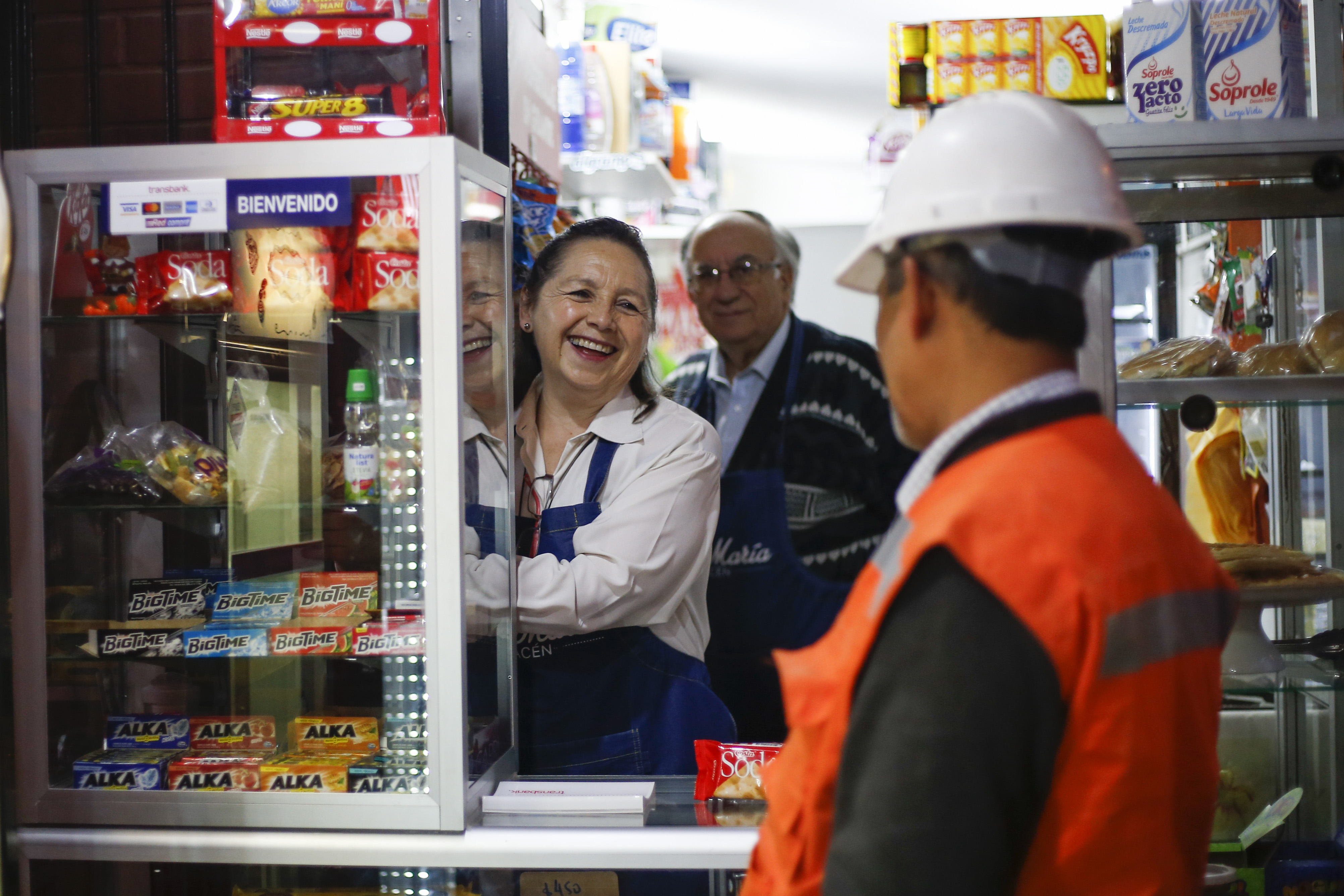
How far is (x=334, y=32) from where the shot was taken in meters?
1.85

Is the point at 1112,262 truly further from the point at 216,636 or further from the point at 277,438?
the point at 216,636

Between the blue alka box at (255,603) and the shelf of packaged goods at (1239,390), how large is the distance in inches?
62.8

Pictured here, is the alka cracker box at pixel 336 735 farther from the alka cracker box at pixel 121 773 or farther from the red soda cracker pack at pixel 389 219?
the red soda cracker pack at pixel 389 219

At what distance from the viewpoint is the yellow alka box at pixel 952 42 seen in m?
2.26

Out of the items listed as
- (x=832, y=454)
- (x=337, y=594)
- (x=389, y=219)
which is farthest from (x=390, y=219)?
(x=832, y=454)

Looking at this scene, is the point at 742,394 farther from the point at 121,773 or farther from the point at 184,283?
the point at 121,773

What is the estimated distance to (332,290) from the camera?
1911mm

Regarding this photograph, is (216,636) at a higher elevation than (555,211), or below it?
below

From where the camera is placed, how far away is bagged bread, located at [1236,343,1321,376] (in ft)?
7.05

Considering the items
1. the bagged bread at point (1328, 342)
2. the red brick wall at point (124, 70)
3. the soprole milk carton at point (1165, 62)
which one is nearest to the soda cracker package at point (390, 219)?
the red brick wall at point (124, 70)

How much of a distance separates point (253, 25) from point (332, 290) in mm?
463

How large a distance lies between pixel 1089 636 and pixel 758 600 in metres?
2.43

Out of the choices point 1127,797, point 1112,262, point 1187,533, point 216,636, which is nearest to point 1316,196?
point 1112,262

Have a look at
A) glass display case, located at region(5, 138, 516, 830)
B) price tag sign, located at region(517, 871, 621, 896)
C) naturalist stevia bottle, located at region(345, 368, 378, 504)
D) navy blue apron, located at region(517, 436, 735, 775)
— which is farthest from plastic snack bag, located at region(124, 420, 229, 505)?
price tag sign, located at region(517, 871, 621, 896)
